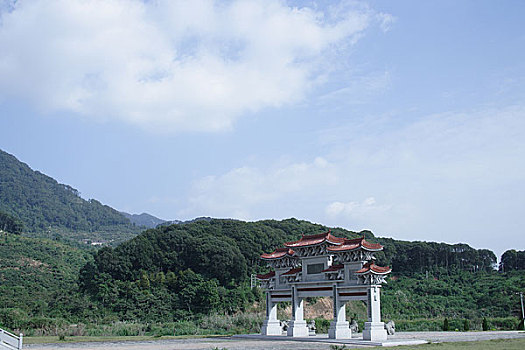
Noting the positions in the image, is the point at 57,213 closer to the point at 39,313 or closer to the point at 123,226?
the point at 123,226

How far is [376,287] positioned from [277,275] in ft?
25.4

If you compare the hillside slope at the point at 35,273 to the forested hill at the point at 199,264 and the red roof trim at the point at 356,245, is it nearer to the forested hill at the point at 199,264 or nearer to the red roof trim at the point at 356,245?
the forested hill at the point at 199,264

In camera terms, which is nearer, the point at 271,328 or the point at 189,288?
the point at 271,328

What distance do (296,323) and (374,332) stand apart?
594cm

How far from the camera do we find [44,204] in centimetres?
15075

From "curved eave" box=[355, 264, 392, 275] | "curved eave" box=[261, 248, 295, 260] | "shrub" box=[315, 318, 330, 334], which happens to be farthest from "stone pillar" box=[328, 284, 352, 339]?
"shrub" box=[315, 318, 330, 334]

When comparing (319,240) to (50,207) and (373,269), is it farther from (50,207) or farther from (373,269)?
(50,207)

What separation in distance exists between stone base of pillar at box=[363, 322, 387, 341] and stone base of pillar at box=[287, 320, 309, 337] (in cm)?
528

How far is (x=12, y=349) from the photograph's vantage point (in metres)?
18.0

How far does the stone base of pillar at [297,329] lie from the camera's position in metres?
29.0

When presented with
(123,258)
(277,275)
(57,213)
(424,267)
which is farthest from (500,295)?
(57,213)

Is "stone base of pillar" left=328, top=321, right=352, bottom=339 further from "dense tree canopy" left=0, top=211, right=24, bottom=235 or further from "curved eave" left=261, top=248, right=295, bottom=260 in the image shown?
"dense tree canopy" left=0, top=211, right=24, bottom=235

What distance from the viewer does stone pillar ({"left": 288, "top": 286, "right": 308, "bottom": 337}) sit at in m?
29.0

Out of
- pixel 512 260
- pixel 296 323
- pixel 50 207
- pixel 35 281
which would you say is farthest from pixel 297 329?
pixel 50 207
